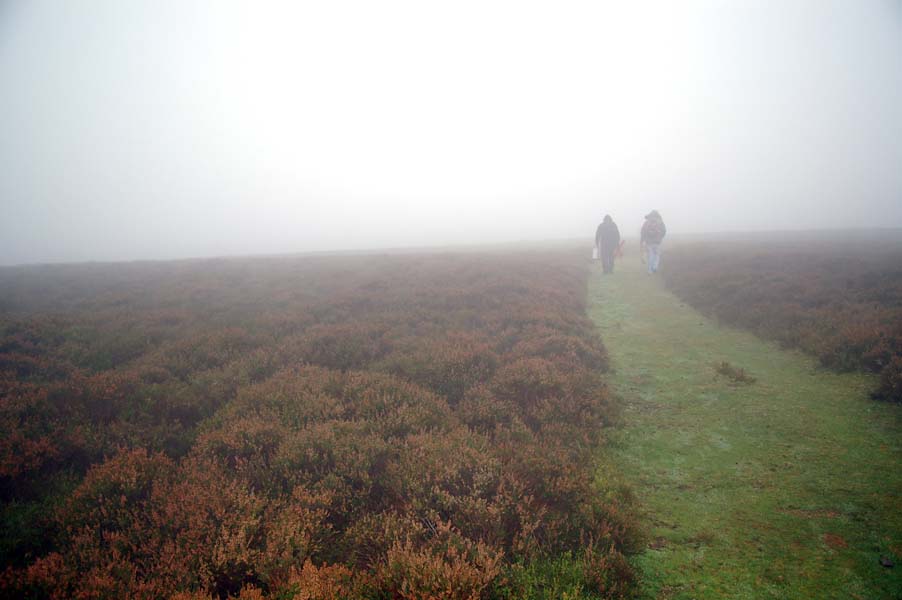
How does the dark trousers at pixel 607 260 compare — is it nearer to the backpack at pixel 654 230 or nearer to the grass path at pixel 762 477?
the backpack at pixel 654 230

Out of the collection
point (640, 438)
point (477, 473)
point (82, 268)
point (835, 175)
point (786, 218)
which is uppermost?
point (835, 175)

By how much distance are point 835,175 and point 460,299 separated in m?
197

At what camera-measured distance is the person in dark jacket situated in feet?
73.8

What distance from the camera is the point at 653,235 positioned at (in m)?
21.4

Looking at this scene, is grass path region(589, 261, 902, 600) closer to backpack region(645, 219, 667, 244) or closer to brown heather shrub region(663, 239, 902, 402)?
brown heather shrub region(663, 239, 902, 402)

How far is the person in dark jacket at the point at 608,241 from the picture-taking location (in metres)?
22.5

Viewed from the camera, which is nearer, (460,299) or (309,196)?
(460,299)

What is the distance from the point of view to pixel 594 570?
3.56 metres

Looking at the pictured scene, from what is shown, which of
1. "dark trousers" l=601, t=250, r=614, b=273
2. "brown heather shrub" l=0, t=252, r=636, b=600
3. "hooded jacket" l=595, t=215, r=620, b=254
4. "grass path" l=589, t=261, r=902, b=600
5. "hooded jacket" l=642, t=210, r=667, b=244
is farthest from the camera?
"dark trousers" l=601, t=250, r=614, b=273

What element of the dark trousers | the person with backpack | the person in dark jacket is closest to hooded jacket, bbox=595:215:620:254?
the person in dark jacket

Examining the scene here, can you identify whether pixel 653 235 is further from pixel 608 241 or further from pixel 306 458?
pixel 306 458

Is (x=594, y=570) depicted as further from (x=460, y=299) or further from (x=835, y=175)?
(x=835, y=175)

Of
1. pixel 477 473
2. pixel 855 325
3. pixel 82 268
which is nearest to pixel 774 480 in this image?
pixel 477 473

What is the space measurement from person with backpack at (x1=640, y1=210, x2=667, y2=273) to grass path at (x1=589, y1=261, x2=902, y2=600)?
42.0ft
